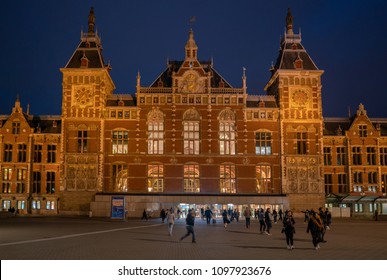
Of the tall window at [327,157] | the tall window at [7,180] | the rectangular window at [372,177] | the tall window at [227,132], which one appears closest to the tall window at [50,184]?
the tall window at [7,180]

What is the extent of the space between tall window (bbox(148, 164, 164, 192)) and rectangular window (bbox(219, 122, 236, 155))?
26.7ft

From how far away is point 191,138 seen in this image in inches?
2379

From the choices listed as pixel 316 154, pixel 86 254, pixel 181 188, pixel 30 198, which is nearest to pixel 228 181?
pixel 181 188

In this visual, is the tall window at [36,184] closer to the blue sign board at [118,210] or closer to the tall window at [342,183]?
the blue sign board at [118,210]

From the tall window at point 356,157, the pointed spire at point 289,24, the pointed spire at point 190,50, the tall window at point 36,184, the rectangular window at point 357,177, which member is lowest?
the tall window at point 36,184

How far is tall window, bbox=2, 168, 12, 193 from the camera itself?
64.8 metres

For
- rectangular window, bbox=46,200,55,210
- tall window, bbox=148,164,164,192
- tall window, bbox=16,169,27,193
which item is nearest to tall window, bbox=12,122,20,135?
tall window, bbox=16,169,27,193

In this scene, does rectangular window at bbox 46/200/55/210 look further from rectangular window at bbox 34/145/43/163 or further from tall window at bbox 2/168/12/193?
rectangular window at bbox 34/145/43/163

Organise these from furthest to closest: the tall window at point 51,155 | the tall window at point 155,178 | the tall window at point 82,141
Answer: the tall window at point 51,155
the tall window at point 155,178
the tall window at point 82,141

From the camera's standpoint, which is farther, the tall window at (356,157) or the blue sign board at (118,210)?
the tall window at (356,157)

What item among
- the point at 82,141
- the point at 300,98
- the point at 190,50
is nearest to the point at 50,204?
the point at 82,141

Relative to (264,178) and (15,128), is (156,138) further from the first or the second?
(15,128)

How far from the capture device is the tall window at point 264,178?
6066cm

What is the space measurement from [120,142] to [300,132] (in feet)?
75.7
